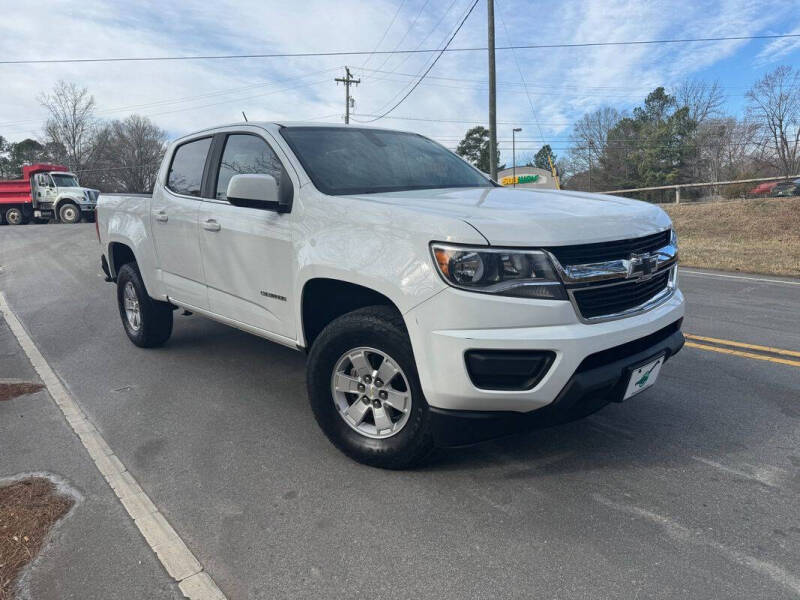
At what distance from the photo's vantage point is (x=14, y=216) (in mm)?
30625

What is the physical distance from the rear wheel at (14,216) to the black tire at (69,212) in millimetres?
3240

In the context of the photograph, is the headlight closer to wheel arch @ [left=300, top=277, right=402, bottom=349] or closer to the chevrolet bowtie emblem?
the chevrolet bowtie emblem

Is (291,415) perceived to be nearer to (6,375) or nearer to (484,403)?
(484,403)

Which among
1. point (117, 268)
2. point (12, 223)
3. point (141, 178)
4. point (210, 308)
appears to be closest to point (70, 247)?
point (117, 268)

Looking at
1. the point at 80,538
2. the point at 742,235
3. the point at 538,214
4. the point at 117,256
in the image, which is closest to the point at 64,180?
the point at 117,256

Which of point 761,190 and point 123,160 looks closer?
point 761,190

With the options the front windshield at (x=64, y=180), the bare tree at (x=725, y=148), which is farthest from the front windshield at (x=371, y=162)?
the bare tree at (x=725, y=148)

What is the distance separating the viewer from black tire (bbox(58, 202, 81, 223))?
2917cm

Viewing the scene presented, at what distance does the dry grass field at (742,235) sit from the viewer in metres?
10.8

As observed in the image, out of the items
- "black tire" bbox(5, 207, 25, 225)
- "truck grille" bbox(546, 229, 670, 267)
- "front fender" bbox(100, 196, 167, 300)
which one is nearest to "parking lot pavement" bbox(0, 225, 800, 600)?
"front fender" bbox(100, 196, 167, 300)

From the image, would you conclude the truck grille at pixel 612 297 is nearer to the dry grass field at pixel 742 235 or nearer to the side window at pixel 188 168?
the side window at pixel 188 168

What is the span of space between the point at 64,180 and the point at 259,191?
3224cm

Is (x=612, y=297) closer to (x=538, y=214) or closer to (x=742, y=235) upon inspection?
(x=538, y=214)

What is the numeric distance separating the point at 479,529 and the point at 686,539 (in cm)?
87
